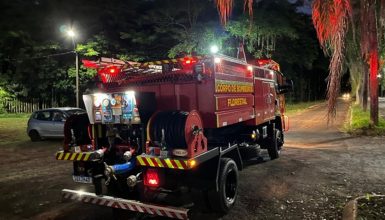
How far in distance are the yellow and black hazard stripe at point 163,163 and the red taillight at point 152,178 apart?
0.64 ft

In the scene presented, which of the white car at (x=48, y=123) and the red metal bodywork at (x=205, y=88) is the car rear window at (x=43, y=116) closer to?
the white car at (x=48, y=123)

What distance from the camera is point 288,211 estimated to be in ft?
20.1

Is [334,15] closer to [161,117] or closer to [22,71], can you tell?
[161,117]

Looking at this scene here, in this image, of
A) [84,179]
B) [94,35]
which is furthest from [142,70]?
[94,35]

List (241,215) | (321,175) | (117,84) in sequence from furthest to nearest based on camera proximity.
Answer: (321,175) < (117,84) < (241,215)

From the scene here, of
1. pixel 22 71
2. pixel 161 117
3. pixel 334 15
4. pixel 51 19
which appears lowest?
pixel 161 117

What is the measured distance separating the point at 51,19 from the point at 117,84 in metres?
25.5

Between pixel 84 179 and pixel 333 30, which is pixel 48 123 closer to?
pixel 84 179

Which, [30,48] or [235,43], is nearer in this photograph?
[235,43]

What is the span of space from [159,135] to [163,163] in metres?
0.49

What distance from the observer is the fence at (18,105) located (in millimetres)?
31812

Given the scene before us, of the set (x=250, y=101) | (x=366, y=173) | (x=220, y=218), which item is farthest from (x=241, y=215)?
(x=366, y=173)

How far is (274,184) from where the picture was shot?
7.78 meters

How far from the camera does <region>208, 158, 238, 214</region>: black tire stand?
5.79m
